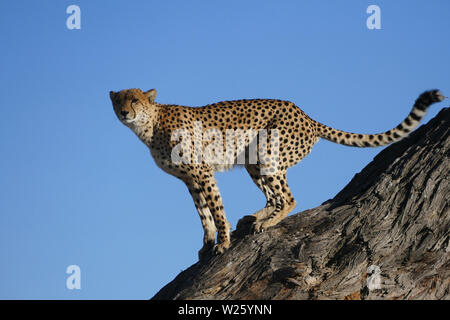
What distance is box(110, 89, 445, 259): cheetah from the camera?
10.0 meters

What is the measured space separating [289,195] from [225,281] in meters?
1.61

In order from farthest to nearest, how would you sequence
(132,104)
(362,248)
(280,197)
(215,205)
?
(280,197)
(132,104)
(215,205)
(362,248)

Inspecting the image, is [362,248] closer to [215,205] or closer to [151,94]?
[215,205]

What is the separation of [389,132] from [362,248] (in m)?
2.16

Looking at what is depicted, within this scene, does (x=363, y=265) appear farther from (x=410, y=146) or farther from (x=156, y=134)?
(x=156, y=134)

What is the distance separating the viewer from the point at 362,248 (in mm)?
8969

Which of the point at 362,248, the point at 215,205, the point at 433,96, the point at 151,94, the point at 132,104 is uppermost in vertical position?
the point at 151,94

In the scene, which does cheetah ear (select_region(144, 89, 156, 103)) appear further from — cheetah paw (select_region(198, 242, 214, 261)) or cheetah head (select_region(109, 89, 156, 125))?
cheetah paw (select_region(198, 242, 214, 261))

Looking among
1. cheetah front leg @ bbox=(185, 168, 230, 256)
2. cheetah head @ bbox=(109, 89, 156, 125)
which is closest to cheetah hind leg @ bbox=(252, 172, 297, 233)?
cheetah front leg @ bbox=(185, 168, 230, 256)

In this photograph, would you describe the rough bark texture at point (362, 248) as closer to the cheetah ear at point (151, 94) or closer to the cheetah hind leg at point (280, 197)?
the cheetah hind leg at point (280, 197)

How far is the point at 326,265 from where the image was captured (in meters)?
9.05

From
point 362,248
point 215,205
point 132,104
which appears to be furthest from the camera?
point 132,104

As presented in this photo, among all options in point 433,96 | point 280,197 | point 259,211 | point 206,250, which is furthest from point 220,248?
point 433,96
